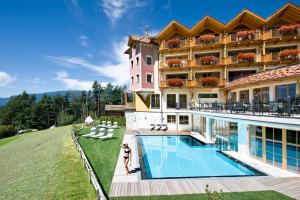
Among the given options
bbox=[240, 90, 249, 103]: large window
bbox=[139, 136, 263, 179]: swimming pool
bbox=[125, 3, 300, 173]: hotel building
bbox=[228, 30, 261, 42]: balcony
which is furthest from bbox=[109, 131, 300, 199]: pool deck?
bbox=[228, 30, 261, 42]: balcony

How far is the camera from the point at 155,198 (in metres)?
8.95

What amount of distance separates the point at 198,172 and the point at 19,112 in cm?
8387

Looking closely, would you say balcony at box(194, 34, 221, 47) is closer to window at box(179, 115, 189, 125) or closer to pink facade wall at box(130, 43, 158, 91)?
pink facade wall at box(130, 43, 158, 91)

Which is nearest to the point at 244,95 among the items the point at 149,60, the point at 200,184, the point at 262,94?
the point at 262,94

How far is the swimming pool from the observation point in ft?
41.6

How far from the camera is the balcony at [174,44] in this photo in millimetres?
29453

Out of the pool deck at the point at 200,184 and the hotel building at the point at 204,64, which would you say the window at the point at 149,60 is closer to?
the hotel building at the point at 204,64

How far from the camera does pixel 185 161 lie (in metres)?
15.8

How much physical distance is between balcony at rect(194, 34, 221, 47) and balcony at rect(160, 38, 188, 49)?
1.61 m

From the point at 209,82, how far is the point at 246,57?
5.31 m

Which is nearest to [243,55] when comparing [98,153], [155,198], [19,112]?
[98,153]

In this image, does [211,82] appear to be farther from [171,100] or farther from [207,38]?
[171,100]

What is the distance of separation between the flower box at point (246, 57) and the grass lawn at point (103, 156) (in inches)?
719

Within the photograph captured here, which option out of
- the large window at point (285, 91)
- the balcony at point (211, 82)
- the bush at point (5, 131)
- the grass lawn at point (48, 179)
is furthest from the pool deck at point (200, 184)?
the bush at point (5, 131)
